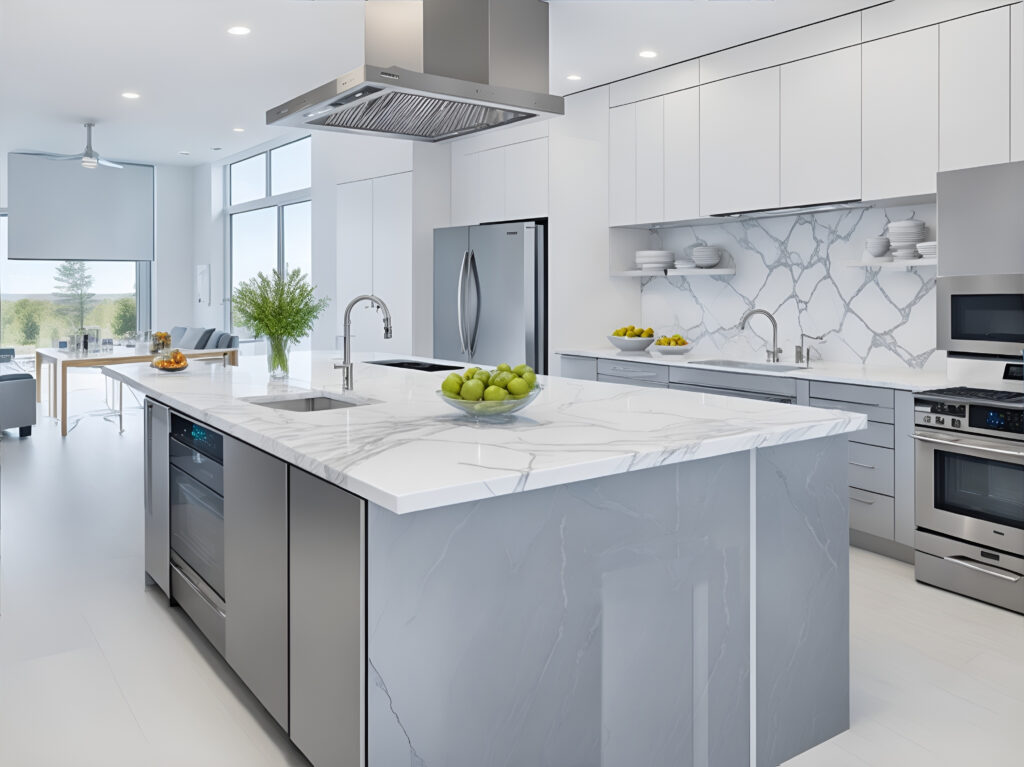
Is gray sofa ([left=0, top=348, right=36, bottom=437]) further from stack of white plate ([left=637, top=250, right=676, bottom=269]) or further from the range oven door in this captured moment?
the range oven door

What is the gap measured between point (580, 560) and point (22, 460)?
5.35 m

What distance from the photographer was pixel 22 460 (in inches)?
224

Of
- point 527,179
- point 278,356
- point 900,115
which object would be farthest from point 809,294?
point 278,356

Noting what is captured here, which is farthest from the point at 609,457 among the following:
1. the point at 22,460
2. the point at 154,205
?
the point at 154,205

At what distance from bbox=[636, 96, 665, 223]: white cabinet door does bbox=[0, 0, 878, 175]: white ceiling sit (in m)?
0.27

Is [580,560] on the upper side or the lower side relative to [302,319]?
lower

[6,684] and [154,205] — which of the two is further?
[154,205]

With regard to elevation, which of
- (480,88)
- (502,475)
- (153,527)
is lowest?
(153,527)

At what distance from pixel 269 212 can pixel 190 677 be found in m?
7.29

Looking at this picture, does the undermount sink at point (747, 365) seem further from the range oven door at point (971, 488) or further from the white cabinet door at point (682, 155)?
the range oven door at point (971, 488)

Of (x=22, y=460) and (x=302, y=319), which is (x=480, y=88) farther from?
(x=22, y=460)

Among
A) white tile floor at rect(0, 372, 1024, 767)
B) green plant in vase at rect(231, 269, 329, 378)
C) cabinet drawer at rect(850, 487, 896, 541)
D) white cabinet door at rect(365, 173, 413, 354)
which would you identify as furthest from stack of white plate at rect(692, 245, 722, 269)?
green plant in vase at rect(231, 269, 329, 378)

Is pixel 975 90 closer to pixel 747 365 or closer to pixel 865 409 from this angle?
pixel 865 409

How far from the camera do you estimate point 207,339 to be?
7.57 meters
